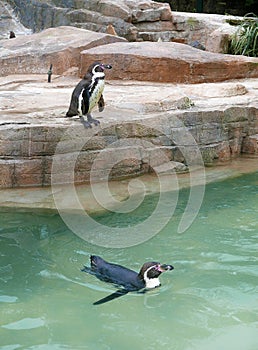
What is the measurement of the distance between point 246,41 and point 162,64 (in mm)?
2661

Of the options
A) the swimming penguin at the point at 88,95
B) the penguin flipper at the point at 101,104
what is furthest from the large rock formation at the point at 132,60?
the swimming penguin at the point at 88,95

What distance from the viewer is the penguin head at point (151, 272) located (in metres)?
4.13

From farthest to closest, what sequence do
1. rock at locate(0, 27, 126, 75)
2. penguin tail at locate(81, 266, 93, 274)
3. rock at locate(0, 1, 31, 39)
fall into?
rock at locate(0, 1, 31, 39) → rock at locate(0, 27, 126, 75) → penguin tail at locate(81, 266, 93, 274)

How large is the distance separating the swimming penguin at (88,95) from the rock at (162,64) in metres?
2.41

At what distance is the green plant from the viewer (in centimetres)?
1121

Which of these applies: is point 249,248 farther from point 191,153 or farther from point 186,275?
point 191,153

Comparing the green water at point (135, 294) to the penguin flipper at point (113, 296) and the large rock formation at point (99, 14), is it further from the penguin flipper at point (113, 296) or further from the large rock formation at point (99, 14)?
the large rock formation at point (99, 14)

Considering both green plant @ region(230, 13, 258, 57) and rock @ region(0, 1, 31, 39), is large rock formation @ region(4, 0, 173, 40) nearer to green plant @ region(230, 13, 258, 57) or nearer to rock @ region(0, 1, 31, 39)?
rock @ region(0, 1, 31, 39)

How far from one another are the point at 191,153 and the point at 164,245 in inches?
93.4

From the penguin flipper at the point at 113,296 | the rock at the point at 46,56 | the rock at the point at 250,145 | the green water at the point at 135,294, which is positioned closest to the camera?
the green water at the point at 135,294

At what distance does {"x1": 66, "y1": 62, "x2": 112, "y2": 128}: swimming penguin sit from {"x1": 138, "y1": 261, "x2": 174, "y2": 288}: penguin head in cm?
268

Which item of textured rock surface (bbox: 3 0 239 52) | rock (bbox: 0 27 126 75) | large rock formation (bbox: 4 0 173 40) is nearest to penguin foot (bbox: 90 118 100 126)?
rock (bbox: 0 27 126 75)

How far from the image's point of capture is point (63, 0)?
49.3 feet

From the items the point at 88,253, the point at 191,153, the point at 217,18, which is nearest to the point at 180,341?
the point at 88,253
